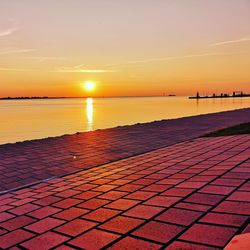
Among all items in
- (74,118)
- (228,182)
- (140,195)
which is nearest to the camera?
(140,195)

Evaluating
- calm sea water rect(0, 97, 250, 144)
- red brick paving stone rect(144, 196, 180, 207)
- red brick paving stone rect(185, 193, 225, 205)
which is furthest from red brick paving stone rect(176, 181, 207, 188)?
calm sea water rect(0, 97, 250, 144)

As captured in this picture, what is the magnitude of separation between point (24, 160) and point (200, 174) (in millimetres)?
3572

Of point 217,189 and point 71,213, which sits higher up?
point 217,189

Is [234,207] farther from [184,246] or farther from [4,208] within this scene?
[4,208]

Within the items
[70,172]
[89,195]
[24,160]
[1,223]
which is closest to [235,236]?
[89,195]

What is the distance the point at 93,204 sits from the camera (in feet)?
9.87

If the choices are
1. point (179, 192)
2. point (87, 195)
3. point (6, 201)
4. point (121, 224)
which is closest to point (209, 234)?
point (121, 224)

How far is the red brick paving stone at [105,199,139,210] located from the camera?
2844 mm

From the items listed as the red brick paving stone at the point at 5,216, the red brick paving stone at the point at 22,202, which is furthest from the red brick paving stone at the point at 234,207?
the red brick paving stone at the point at 22,202

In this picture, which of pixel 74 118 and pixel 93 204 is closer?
pixel 93 204

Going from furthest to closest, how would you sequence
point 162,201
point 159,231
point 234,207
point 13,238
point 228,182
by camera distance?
point 228,182 < point 162,201 < point 234,207 < point 13,238 < point 159,231

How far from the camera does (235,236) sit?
6.57ft

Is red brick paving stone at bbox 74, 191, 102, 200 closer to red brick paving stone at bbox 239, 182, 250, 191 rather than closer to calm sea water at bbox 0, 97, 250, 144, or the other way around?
red brick paving stone at bbox 239, 182, 250, 191

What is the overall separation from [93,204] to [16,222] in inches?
27.8
